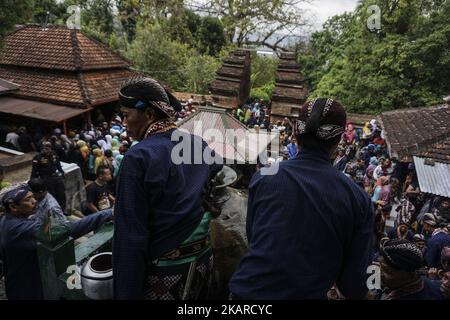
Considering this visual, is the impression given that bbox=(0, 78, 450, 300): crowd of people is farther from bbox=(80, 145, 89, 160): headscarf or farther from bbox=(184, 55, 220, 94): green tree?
bbox=(184, 55, 220, 94): green tree

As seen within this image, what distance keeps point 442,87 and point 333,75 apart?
22.5 ft

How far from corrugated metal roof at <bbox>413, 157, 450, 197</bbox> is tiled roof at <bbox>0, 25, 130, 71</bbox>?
12.3 metres

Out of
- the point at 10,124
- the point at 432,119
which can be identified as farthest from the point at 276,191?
the point at 10,124

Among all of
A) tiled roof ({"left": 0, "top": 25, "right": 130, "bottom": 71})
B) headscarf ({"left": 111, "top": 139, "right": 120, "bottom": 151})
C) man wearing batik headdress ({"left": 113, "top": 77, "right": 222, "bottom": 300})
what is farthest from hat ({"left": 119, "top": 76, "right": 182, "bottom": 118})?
tiled roof ({"left": 0, "top": 25, "right": 130, "bottom": 71})

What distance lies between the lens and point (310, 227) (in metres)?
1.68

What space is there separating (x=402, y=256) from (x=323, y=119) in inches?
52.0

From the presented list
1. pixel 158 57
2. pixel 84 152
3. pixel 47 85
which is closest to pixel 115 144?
pixel 84 152

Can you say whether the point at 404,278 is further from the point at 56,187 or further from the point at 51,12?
the point at 51,12

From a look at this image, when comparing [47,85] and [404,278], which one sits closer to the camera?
[404,278]

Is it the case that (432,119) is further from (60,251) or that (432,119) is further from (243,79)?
(60,251)

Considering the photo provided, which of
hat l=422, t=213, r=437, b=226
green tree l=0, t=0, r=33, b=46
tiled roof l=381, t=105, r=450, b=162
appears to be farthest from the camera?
tiled roof l=381, t=105, r=450, b=162

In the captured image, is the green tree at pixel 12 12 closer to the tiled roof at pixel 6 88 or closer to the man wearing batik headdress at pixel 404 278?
the tiled roof at pixel 6 88

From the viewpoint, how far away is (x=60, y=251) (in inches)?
82.8

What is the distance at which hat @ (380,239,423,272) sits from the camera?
2.40 meters
